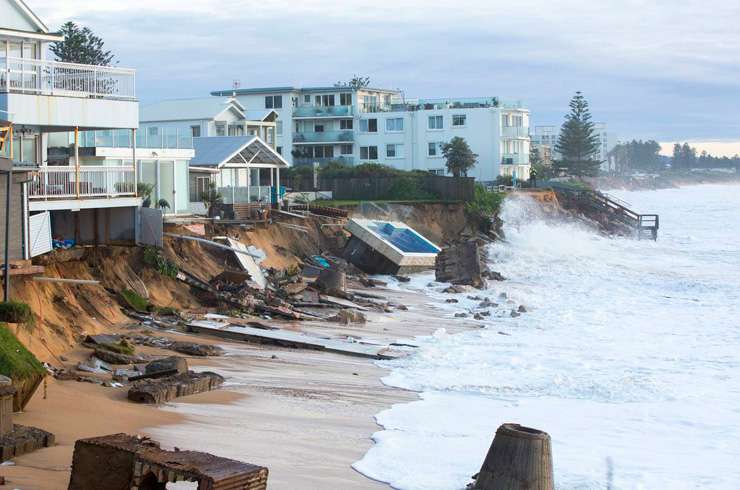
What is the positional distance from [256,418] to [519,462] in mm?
4702

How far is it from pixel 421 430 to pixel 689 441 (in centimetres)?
359

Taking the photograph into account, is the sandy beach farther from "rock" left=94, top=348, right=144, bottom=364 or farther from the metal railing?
the metal railing

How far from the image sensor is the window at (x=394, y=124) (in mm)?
76125

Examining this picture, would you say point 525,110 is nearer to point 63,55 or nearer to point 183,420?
point 63,55

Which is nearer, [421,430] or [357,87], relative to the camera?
[421,430]

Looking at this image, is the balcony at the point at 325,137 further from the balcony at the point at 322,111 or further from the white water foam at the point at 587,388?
the white water foam at the point at 587,388

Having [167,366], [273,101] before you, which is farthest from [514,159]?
[167,366]

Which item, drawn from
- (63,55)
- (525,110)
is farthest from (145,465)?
(525,110)

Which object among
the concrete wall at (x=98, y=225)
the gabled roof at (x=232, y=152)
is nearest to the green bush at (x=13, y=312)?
the concrete wall at (x=98, y=225)

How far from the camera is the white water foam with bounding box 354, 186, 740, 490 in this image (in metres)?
13.1

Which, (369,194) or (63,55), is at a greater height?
(63,55)

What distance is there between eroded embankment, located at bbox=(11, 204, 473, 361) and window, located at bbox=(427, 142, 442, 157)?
113ft

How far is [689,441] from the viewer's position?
14.8m

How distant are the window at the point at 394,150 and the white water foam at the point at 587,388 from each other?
3809 centimetres
